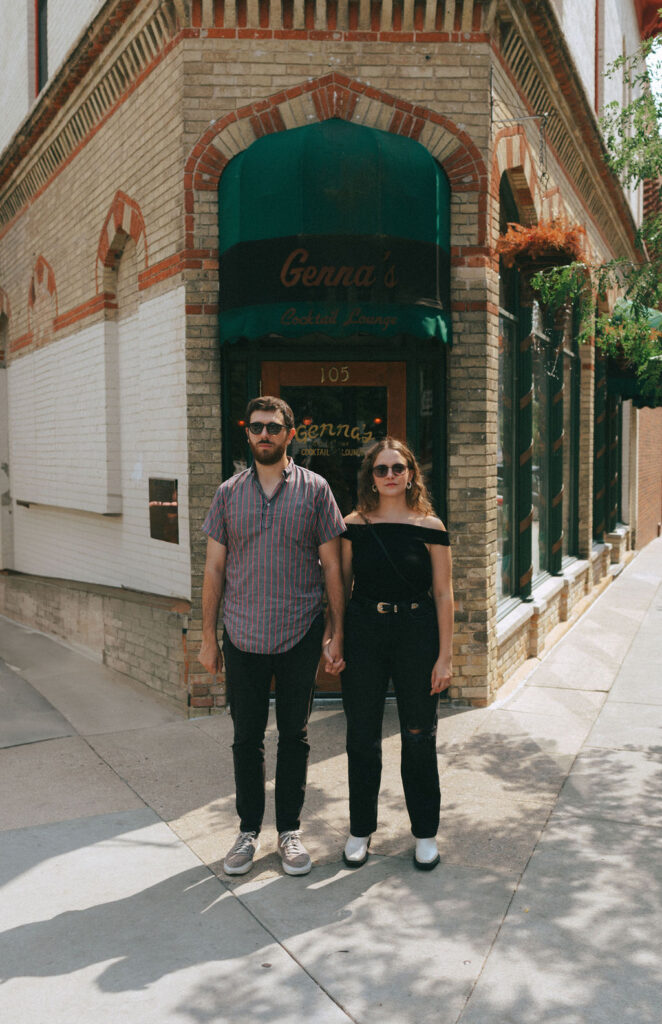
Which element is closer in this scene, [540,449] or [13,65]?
[540,449]

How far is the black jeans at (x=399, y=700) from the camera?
404cm

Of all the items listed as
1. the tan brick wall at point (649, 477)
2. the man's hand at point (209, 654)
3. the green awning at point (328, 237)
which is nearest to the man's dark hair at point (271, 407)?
the man's hand at point (209, 654)

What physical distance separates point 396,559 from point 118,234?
16.5ft

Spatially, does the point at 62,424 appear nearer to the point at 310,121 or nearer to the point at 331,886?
the point at 310,121

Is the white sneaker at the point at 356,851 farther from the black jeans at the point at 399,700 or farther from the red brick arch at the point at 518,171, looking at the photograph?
the red brick arch at the point at 518,171

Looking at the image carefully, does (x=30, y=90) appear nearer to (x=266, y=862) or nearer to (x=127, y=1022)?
(x=266, y=862)

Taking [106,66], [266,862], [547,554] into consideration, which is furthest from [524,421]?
[266,862]

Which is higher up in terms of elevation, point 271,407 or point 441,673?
point 271,407

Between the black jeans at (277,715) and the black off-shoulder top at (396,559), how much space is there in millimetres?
324

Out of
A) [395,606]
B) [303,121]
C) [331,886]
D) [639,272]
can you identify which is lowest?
[331,886]

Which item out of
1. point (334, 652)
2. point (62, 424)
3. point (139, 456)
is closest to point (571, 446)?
point (139, 456)

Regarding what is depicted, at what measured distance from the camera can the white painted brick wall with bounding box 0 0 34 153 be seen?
415 inches

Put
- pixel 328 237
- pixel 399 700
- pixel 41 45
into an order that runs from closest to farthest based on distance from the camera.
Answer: pixel 399 700, pixel 328 237, pixel 41 45

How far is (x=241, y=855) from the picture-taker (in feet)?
13.3
